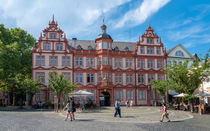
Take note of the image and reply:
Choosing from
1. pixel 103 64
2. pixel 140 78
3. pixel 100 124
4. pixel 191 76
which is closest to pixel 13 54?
pixel 103 64

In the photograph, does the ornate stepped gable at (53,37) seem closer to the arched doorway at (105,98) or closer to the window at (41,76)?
the window at (41,76)

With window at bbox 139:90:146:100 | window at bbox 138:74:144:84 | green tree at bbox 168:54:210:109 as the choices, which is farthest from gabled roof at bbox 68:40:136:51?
green tree at bbox 168:54:210:109

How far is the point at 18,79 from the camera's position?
33.8 metres

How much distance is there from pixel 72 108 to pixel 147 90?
90.6 feet

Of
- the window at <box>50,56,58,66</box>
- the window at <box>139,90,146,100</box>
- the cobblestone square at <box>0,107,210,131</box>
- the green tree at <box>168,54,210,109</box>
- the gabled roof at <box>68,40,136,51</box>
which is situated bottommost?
the cobblestone square at <box>0,107,210,131</box>

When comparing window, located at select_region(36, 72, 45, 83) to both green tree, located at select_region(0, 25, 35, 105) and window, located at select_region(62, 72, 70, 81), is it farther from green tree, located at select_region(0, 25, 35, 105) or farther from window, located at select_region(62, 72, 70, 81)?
window, located at select_region(62, 72, 70, 81)

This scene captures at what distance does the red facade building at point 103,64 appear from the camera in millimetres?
39625

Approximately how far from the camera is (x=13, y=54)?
3509 cm

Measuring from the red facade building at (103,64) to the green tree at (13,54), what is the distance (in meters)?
3.92

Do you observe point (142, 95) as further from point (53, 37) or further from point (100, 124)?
point (100, 124)

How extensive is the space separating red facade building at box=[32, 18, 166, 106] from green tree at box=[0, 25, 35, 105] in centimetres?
392

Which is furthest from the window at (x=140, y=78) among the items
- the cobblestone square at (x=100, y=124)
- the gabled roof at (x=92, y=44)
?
the cobblestone square at (x=100, y=124)

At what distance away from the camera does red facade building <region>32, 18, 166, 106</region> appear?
130 feet

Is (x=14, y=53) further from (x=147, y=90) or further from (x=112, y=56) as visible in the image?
(x=147, y=90)
